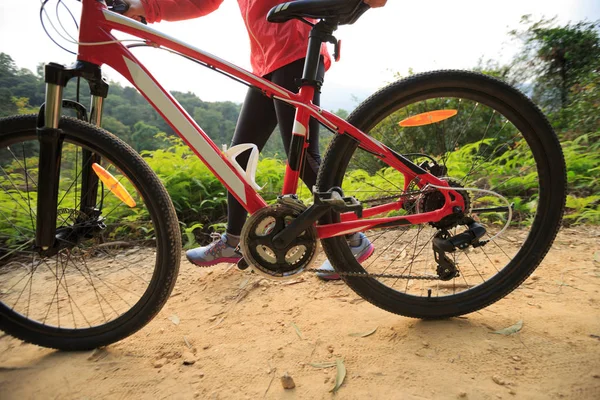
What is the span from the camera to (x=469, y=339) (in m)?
1.49

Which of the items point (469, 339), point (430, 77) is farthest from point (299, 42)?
point (469, 339)

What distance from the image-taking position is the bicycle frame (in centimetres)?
146

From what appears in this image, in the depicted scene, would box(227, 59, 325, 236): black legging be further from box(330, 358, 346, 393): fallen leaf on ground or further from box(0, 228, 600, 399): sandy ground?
box(330, 358, 346, 393): fallen leaf on ground

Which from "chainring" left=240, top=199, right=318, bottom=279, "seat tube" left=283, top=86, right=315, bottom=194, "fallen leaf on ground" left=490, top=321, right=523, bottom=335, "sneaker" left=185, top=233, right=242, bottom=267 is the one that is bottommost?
"fallen leaf on ground" left=490, top=321, right=523, bottom=335

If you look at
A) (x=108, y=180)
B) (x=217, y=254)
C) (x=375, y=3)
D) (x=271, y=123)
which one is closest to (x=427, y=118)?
(x=375, y=3)

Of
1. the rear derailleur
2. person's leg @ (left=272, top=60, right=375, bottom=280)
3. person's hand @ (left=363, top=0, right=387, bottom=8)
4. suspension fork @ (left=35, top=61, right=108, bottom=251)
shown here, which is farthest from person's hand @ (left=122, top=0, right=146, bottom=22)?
the rear derailleur

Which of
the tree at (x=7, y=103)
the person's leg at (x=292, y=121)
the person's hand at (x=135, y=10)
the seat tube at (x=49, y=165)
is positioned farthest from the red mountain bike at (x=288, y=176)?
the tree at (x=7, y=103)

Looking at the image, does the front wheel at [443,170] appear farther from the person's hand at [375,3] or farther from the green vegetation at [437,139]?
the person's hand at [375,3]

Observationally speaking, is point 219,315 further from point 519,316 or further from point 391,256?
point 519,316

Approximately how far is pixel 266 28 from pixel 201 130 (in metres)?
0.71

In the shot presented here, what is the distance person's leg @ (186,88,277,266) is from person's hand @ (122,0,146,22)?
66 centimetres

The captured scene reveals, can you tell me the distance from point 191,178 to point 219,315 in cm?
213

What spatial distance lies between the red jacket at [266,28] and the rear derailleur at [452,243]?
1176 mm

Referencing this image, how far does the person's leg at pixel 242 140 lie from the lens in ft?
6.68
